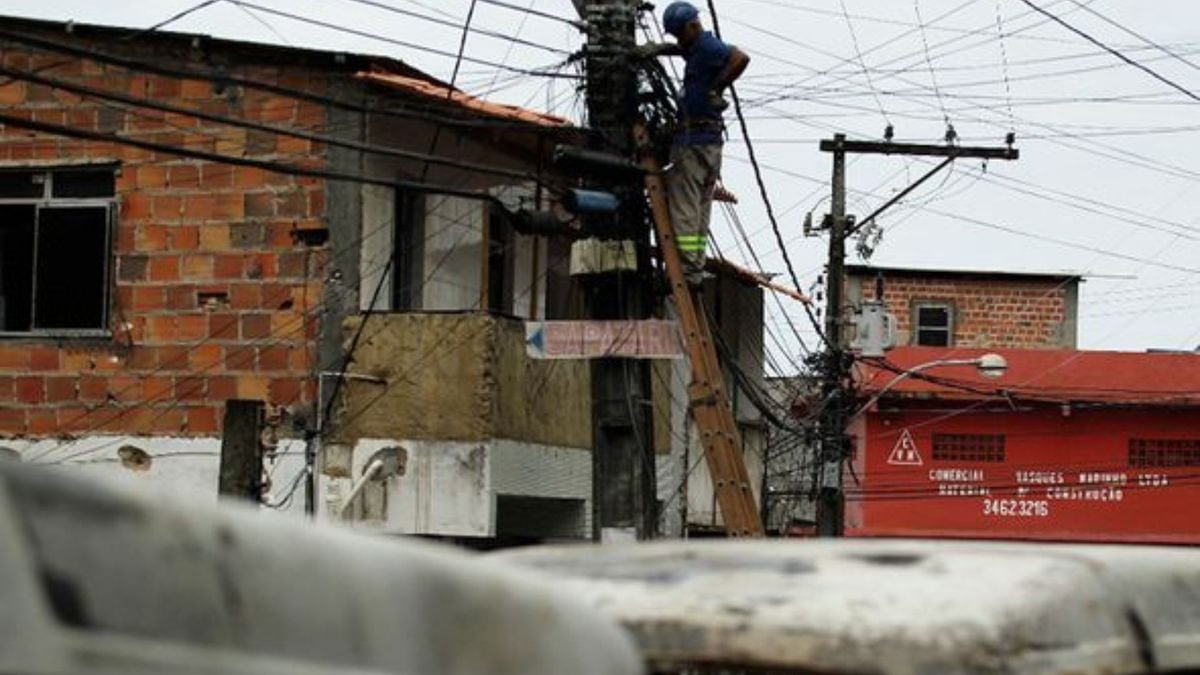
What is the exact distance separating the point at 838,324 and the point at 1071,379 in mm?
8602

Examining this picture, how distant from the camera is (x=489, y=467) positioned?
1709 cm

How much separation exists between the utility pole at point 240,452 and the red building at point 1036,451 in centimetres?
2336

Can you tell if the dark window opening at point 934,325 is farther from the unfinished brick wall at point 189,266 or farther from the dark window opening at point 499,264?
the unfinished brick wall at point 189,266

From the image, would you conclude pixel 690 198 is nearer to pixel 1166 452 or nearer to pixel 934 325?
pixel 1166 452

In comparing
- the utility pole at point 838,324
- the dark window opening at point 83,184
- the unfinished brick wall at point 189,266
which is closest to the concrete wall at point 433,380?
the unfinished brick wall at point 189,266

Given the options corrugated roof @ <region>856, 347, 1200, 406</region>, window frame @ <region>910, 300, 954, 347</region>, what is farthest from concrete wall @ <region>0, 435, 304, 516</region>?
window frame @ <region>910, 300, 954, 347</region>

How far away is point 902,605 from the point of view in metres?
3.65

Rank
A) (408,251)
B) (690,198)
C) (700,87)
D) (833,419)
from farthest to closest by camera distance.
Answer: (833,419) < (408,251) < (700,87) < (690,198)

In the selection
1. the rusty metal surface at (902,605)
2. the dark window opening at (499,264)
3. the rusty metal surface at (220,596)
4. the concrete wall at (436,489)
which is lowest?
the concrete wall at (436,489)

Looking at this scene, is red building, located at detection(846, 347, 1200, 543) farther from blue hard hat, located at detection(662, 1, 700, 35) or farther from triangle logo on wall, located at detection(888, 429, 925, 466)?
blue hard hat, located at detection(662, 1, 700, 35)

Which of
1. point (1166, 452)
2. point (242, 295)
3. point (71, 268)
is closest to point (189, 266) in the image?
point (242, 295)

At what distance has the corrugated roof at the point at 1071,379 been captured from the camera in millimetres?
34719

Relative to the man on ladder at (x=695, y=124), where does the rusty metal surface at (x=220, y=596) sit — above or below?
below

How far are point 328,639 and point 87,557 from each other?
34 cm
